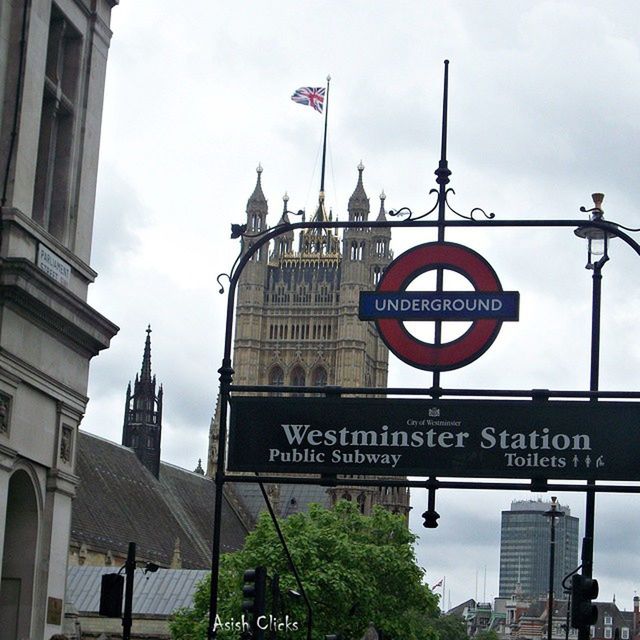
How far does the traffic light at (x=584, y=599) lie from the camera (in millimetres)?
17906

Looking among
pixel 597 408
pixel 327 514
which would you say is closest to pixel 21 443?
pixel 597 408

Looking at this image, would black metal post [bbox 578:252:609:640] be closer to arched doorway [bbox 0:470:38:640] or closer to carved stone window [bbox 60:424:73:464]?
carved stone window [bbox 60:424:73:464]

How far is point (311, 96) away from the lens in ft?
375

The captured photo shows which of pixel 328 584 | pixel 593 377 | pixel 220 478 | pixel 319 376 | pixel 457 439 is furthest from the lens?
pixel 319 376

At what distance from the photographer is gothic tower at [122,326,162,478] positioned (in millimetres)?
103000

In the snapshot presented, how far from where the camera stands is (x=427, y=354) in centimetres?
1496

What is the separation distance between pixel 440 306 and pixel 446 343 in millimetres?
426

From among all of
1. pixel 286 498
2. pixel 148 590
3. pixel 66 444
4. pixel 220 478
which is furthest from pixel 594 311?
pixel 286 498

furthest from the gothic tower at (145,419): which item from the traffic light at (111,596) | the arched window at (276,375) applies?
the traffic light at (111,596)

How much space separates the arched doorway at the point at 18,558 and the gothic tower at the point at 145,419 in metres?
84.3

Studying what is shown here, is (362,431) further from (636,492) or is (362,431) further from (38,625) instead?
(38,625)

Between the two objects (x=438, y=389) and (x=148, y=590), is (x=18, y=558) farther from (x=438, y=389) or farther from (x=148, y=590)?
(x=148, y=590)

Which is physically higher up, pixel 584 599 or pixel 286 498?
pixel 286 498

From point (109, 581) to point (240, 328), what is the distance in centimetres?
11638
